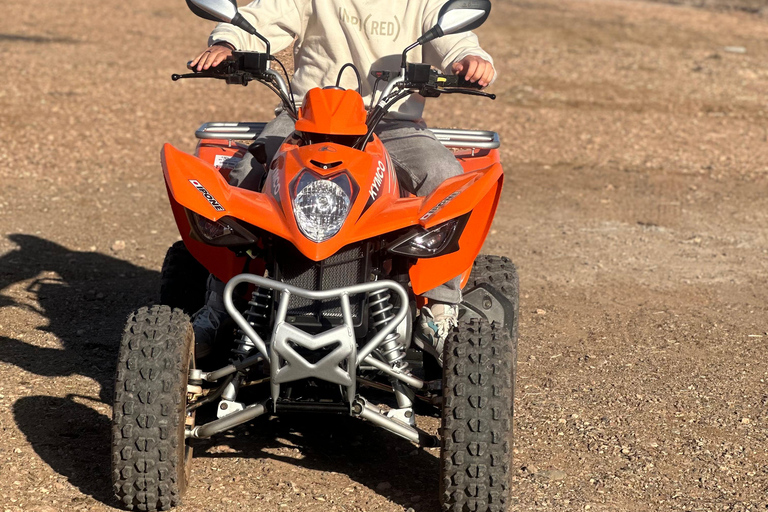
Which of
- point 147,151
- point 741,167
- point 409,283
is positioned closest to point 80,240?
point 147,151

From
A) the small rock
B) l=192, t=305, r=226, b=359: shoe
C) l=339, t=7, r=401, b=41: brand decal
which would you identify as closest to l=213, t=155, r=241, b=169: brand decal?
l=192, t=305, r=226, b=359: shoe

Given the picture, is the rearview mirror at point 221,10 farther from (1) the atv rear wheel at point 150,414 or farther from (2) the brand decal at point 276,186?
(1) the atv rear wheel at point 150,414

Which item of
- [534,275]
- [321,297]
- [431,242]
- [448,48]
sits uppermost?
[448,48]

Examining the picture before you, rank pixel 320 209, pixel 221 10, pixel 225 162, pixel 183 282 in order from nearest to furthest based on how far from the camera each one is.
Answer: pixel 320 209 → pixel 221 10 → pixel 225 162 → pixel 183 282

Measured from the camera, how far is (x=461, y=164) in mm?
5031

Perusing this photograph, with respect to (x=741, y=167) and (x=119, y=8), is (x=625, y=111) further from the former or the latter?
(x=119, y=8)

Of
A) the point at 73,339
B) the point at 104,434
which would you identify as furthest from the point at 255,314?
the point at 73,339

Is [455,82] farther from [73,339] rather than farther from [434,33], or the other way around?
[73,339]

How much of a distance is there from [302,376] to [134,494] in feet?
2.35

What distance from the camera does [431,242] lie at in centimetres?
388

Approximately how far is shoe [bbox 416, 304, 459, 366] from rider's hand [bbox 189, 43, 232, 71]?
1.31 metres

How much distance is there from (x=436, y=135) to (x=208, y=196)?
1.74 meters

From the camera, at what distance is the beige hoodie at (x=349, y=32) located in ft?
16.9

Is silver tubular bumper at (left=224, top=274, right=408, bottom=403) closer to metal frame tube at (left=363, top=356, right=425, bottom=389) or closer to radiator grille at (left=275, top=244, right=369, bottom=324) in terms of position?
metal frame tube at (left=363, top=356, right=425, bottom=389)
